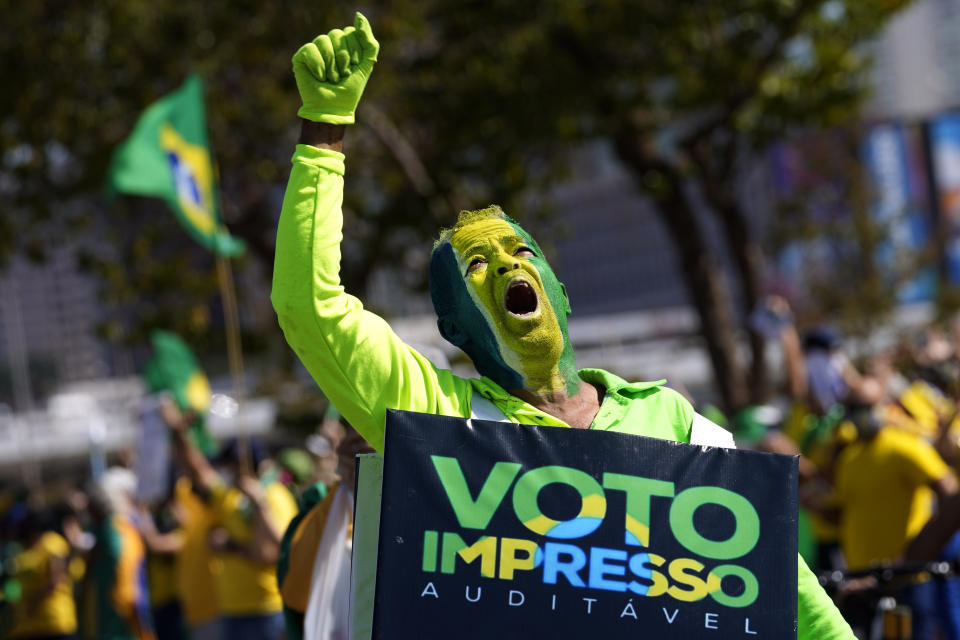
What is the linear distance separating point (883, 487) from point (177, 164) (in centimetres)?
548

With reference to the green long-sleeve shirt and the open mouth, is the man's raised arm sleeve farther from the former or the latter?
the open mouth

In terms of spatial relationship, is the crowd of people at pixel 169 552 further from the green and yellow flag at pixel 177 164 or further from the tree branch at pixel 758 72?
the tree branch at pixel 758 72

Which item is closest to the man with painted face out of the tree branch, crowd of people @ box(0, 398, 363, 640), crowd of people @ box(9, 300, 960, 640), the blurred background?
crowd of people @ box(9, 300, 960, 640)

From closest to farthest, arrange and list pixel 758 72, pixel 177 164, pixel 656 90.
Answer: pixel 177 164
pixel 758 72
pixel 656 90

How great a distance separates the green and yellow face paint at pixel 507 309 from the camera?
104 inches

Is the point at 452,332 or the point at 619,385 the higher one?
the point at 452,332

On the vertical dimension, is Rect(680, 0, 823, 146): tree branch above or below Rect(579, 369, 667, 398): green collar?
above

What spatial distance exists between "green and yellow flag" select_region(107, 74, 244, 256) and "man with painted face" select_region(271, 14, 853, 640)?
20.4 feet

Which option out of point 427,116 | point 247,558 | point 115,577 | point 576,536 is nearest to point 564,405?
point 576,536

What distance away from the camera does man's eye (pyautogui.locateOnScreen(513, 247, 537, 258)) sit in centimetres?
271

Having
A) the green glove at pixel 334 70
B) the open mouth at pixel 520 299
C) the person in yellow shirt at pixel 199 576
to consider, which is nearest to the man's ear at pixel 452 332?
the open mouth at pixel 520 299

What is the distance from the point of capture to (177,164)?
9125 millimetres

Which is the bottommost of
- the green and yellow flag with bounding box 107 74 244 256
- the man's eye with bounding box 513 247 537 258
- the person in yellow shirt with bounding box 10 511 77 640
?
the person in yellow shirt with bounding box 10 511 77 640

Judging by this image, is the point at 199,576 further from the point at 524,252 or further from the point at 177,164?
the point at 524,252
